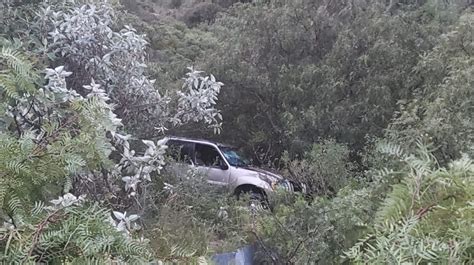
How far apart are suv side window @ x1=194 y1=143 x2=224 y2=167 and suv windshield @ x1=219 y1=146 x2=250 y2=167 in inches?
6.2

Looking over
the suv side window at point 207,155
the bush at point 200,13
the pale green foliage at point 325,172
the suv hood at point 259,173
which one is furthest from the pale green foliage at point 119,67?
the bush at point 200,13

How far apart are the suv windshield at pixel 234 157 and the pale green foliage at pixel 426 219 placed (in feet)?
28.3

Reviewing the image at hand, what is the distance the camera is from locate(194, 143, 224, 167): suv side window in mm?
10930

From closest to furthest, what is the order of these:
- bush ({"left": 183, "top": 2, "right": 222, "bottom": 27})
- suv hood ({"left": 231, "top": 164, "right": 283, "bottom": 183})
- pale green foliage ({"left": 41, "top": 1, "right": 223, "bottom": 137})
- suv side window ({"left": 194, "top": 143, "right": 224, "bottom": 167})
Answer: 1. pale green foliage ({"left": 41, "top": 1, "right": 223, "bottom": 137})
2. suv hood ({"left": 231, "top": 164, "right": 283, "bottom": 183})
3. suv side window ({"left": 194, "top": 143, "right": 224, "bottom": 167})
4. bush ({"left": 183, "top": 2, "right": 222, "bottom": 27})


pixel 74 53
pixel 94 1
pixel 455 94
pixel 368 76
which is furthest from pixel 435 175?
pixel 368 76

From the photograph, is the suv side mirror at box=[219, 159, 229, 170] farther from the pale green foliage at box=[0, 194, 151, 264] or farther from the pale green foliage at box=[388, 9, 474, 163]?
the pale green foliage at box=[0, 194, 151, 264]

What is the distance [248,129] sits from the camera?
41.0ft

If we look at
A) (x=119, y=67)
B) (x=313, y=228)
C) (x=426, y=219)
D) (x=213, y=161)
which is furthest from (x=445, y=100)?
(x=426, y=219)

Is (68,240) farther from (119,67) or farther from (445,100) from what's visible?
(445,100)

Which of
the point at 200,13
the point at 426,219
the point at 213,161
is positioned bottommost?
the point at 200,13

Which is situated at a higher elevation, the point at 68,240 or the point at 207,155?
the point at 68,240

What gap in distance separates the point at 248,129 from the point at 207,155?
1720 millimetres

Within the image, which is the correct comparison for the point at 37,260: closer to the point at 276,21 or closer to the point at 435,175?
the point at 435,175

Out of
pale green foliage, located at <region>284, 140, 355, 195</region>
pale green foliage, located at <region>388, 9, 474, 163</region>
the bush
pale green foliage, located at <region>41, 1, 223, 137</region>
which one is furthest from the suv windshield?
the bush
